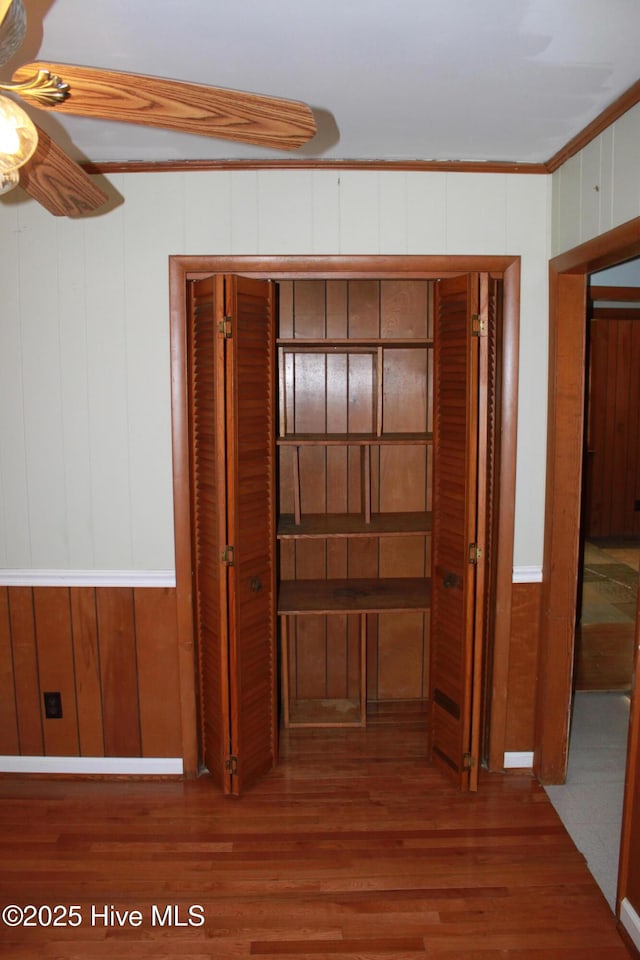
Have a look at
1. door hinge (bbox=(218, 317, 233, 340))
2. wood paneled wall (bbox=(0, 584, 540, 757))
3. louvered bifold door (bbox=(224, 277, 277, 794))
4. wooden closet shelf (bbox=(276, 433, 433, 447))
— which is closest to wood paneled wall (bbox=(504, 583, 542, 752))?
wood paneled wall (bbox=(0, 584, 540, 757))

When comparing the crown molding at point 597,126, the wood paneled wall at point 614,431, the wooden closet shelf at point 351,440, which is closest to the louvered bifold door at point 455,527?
the wooden closet shelf at point 351,440

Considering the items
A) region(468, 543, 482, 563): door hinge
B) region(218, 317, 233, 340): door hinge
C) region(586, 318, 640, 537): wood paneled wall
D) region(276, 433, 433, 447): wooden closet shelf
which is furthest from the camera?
region(586, 318, 640, 537): wood paneled wall

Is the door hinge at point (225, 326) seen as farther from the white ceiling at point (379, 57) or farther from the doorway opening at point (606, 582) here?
the doorway opening at point (606, 582)

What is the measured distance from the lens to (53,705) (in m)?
2.84

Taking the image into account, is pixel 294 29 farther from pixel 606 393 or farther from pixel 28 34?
pixel 606 393

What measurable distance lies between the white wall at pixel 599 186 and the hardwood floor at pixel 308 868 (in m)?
2.12

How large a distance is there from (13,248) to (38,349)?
0.39m

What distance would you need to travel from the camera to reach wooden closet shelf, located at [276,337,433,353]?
2840 mm

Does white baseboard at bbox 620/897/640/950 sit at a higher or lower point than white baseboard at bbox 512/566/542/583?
lower

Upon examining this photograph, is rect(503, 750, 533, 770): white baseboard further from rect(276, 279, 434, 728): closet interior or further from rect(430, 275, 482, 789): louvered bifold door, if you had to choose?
rect(276, 279, 434, 728): closet interior

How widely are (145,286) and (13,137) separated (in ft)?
4.99

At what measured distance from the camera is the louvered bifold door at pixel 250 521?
252cm

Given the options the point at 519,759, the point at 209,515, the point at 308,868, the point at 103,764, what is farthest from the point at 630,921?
the point at 103,764

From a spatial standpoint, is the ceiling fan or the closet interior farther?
the closet interior
